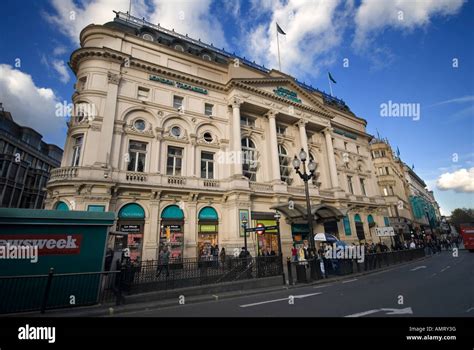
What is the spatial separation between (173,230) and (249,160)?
33.4 ft

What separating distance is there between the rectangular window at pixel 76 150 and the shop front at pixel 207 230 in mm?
10072

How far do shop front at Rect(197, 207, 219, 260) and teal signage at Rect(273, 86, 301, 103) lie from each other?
1565 centimetres

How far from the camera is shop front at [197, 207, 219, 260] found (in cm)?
1823

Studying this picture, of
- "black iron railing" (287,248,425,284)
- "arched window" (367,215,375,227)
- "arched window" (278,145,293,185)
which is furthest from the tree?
"arched window" (278,145,293,185)

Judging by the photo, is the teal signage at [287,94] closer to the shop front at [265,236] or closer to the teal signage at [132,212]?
the shop front at [265,236]

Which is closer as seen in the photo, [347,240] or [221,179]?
[221,179]

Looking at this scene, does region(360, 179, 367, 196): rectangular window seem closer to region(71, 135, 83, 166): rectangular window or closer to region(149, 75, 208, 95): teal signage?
region(149, 75, 208, 95): teal signage

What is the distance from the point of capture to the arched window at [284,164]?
25250 mm

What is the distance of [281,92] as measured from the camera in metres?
26.3

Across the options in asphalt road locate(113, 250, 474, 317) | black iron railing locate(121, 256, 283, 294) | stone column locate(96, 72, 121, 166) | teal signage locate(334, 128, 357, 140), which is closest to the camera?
asphalt road locate(113, 250, 474, 317)
